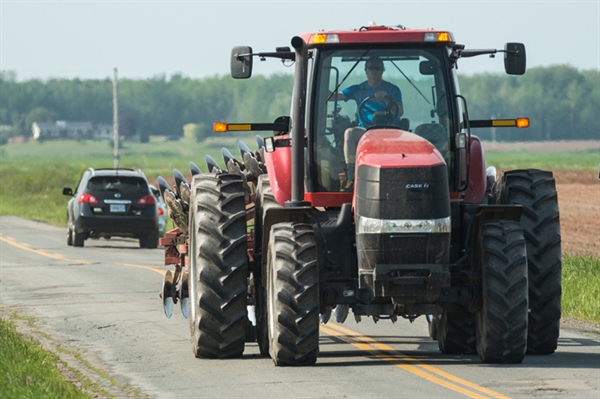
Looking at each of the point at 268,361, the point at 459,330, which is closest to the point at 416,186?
the point at 459,330

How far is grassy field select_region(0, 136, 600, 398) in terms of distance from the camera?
1091 cm

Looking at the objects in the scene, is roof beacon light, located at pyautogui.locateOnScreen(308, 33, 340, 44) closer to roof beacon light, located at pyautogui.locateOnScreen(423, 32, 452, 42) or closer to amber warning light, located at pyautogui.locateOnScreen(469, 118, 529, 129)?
roof beacon light, located at pyautogui.locateOnScreen(423, 32, 452, 42)

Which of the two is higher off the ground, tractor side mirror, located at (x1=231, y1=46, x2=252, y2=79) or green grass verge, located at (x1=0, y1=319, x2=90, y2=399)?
tractor side mirror, located at (x1=231, y1=46, x2=252, y2=79)

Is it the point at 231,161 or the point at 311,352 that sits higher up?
the point at 231,161

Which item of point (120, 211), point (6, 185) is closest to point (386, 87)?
point (120, 211)

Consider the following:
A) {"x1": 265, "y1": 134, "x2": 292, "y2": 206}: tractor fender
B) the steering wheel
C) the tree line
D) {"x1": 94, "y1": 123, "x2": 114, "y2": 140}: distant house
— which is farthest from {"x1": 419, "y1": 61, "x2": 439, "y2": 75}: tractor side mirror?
{"x1": 94, "y1": 123, "x2": 114, "y2": 140}: distant house

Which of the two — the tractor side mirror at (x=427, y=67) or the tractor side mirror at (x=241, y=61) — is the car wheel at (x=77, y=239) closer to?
the tractor side mirror at (x=241, y=61)

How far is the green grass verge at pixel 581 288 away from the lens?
53.3 ft

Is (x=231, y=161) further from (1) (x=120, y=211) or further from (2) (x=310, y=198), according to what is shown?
(1) (x=120, y=211)

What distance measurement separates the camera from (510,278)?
36.1ft

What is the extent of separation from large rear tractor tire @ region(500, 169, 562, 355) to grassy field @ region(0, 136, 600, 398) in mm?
3880

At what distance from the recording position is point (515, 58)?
1162 cm

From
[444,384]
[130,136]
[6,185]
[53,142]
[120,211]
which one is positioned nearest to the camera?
[444,384]

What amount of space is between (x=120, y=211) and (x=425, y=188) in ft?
64.1
